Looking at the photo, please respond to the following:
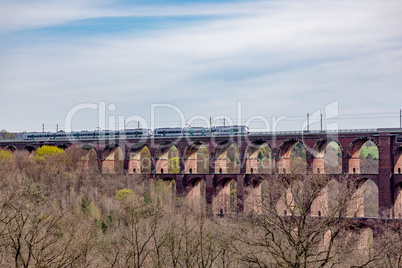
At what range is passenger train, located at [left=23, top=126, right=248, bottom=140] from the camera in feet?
237

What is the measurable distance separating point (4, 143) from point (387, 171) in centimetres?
5599

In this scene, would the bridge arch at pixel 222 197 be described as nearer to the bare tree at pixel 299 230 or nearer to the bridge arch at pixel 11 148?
the bare tree at pixel 299 230

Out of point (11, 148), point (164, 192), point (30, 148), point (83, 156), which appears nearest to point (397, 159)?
point (164, 192)

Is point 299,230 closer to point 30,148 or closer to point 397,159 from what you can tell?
point 397,159

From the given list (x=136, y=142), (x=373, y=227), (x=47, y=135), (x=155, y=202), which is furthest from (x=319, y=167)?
(x=47, y=135)

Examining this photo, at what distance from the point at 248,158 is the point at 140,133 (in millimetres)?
17407

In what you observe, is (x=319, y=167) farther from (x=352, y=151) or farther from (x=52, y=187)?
(x=52, y=187)

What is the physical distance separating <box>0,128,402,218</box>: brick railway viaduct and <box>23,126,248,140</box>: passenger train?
1.87 m

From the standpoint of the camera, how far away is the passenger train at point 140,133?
72.2 metres

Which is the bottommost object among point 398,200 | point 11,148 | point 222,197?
point 222,197

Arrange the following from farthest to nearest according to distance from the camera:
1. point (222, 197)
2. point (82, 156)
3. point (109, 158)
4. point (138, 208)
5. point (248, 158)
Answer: point (109, 158)
point (82, 156)
point (222, 197)
point (248, 158)
point (138, 208)

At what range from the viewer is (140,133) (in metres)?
78.3

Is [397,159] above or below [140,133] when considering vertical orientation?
below

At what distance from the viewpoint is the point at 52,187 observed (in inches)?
2613
